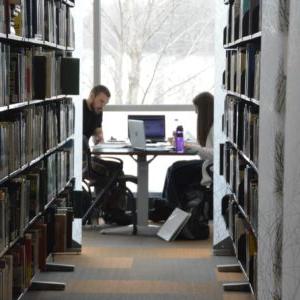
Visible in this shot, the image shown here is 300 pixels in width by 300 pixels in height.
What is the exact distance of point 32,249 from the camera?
5039 mm

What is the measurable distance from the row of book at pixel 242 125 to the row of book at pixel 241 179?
0.11m

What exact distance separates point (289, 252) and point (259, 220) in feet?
2.24

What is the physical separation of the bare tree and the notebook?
2.07 meters

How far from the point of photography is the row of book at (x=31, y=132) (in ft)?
13.8

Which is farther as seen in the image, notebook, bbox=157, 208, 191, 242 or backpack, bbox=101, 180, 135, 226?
backpack, bbox=101, 180, 135, 226

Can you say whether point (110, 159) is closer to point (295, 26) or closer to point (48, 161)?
point (48, 161)

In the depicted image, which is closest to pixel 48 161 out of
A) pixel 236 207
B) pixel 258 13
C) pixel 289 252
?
pixel 236 207

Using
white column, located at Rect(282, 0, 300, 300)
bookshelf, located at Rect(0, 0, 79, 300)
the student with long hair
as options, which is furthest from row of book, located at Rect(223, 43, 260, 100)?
the student with long hair

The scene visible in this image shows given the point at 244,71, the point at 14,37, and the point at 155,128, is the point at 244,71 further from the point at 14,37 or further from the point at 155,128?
A: the point at 155,128

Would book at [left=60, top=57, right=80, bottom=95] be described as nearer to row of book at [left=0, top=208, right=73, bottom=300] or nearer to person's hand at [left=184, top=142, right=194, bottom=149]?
row of book at [left=0, top=208, right=73, bottom=300]

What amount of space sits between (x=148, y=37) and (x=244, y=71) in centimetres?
416

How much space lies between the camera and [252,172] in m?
4.95

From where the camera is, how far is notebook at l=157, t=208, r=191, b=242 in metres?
7.29

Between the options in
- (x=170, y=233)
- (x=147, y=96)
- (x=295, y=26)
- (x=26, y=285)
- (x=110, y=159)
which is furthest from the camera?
(x=147, y=96)
